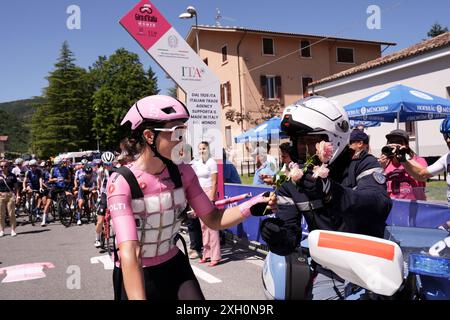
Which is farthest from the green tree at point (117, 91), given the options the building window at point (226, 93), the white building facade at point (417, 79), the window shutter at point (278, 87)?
the white building facade at point (417, 79)

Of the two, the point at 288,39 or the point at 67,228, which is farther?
the point at 288,39

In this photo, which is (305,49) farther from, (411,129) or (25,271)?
(25,271)

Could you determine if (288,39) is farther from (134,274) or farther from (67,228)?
(134,274)

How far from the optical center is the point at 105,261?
298 inches

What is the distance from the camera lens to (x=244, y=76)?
105 feet

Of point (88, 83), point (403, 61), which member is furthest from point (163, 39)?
point (88, 83)

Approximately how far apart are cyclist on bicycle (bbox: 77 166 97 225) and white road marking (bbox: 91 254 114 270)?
16.0 ft

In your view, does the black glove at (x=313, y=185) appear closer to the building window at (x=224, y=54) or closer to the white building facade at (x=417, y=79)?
the white building facade at (x=417, y=79)

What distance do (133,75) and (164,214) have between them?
54822 millimetres

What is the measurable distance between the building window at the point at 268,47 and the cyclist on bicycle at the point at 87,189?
2386cm

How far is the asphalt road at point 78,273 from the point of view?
5566 mm

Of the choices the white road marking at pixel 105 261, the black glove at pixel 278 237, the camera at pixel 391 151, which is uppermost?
the camera at pixel 391 151

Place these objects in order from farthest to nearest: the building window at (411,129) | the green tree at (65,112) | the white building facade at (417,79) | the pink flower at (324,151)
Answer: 1. the green tree at (65,112)
2. the building window at (411,129)
3. the white building facade at (417,79)
4. the pink flower at (324,151)

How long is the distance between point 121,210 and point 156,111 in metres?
0.56
